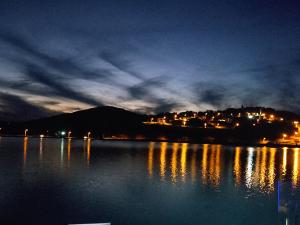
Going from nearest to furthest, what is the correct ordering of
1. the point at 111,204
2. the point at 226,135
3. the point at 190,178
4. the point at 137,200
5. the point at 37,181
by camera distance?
the point at 111,204, the point at 137,200, the point at 37,181, the point at 190,178, the point at 226,135

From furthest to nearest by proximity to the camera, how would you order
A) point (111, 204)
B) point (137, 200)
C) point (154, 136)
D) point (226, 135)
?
1. point (154, 136)
2. point (226, 135)
3. point (137, 200)
4. point (111, 204)

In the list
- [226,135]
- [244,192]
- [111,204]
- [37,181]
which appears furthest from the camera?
[226,135]

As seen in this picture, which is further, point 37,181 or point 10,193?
point 37,181

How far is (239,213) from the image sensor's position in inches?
625

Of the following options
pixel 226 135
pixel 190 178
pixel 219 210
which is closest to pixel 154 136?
pixel 226 135

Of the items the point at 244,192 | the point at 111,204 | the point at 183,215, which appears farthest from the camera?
the point at 244,192

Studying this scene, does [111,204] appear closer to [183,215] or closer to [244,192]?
[183,215]

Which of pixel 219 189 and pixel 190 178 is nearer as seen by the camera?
pixel 219 189

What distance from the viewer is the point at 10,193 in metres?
18.8

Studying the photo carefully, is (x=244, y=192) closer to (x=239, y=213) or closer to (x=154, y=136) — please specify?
(x=239, y=213)

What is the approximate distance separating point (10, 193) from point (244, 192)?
1345cm

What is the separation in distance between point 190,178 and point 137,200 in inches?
386

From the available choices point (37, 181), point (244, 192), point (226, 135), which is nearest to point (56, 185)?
point (37, 181)

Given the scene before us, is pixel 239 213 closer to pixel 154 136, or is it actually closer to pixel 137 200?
pixel 137 200
